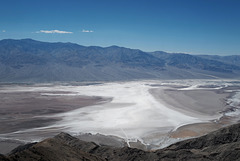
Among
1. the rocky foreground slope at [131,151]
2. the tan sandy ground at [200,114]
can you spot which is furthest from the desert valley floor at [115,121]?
the rocky foreground slope at [131,151]

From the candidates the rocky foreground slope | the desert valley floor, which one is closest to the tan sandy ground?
the desert valley floor

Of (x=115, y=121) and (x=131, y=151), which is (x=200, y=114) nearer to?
(x=115, y=121)

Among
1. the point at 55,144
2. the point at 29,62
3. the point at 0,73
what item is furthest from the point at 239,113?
the point at 29,62

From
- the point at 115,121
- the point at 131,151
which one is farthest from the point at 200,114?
the point at 131,151

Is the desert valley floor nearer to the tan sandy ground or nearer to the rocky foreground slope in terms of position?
the tan sandy ground

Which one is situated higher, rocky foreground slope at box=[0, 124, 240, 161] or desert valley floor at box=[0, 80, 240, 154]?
rocky foreground slope at box=[0, 124, 240, 161]

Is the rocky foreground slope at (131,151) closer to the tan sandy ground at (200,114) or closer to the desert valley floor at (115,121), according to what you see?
the desert valley floor at (115,121)

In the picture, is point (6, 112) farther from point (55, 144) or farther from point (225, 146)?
point (225, 146)

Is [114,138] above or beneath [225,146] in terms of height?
beneath
